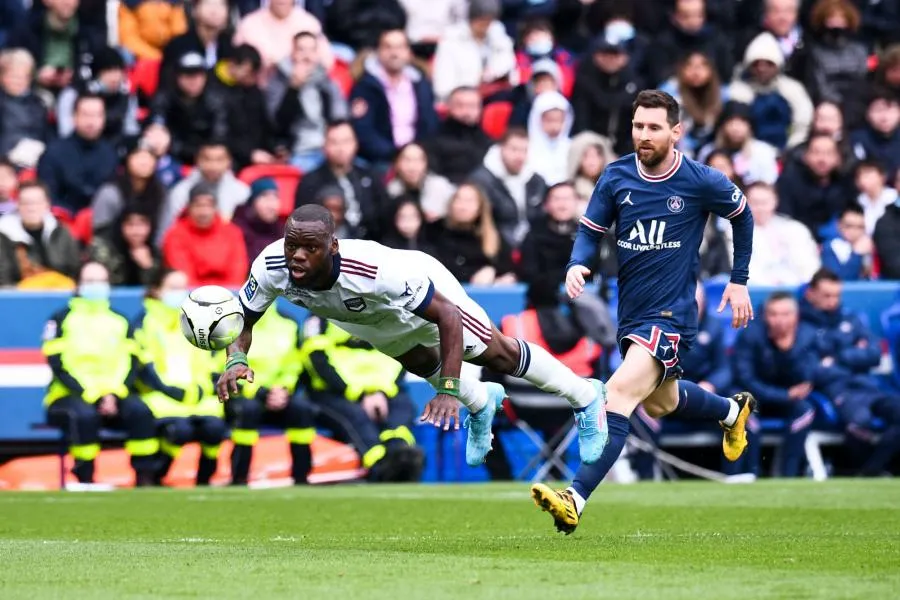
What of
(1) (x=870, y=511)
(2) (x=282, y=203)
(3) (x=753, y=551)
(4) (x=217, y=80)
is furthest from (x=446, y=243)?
(3) (x=753, y=551)

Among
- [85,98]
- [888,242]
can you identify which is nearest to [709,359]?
[888,242]

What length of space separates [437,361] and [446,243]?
704cm

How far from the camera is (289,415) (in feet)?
49.0

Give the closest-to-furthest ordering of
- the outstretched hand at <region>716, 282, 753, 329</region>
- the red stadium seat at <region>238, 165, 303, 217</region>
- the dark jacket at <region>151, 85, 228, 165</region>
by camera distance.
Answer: the outstretched hand at <region>716, 282, 753, 329</region>, the red stadium seat at <region>238, 165, 303, 217</region>, the dark jacket at <region>151, 85, 228, 165</region>

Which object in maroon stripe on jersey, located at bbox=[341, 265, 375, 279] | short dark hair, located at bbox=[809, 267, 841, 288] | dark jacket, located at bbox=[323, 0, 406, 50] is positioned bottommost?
short dark hair, located at bbox=[809, 267, 841, 288]

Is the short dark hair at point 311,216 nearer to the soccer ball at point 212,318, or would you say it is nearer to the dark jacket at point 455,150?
the soccer ball at point 212,318

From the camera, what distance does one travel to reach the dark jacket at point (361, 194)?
55.3 feet

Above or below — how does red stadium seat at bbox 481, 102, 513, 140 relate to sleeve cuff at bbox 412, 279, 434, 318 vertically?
above

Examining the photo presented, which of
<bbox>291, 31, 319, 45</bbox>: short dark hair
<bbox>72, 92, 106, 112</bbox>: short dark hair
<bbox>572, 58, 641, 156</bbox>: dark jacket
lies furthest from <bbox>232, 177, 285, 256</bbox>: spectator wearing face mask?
<bbox>572, 58, 641, 156</bbox>: dark jacket

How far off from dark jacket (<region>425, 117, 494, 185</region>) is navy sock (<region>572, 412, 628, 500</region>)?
8.76 metres

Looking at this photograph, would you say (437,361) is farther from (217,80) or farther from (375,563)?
(217,80)

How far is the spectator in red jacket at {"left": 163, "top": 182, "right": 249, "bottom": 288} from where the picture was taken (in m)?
15.9

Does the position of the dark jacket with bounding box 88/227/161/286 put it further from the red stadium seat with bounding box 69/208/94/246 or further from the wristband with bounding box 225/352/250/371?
the wristband with bounding box 225/352/250/371

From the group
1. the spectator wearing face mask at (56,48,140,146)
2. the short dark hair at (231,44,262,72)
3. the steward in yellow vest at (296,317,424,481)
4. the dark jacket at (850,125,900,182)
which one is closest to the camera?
the steward in yellow vest at (296,317,424,481)
